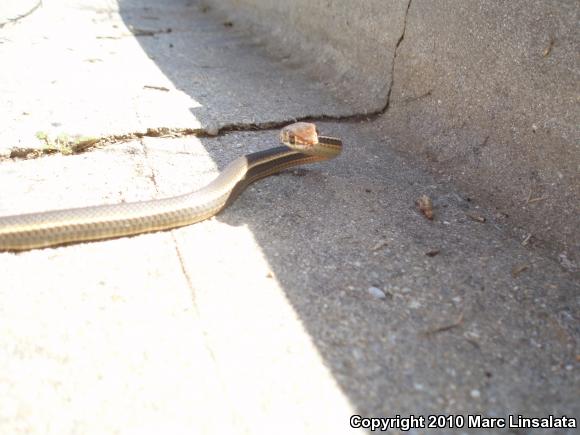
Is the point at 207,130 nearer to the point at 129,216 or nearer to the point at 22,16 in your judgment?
the point at 129,216

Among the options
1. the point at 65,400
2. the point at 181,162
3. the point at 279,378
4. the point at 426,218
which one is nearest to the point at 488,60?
the point at 426,218

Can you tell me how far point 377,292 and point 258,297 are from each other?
541 mm

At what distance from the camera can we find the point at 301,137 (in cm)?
304

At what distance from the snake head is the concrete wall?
0.81 m

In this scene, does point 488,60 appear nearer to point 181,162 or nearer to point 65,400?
point 181,162

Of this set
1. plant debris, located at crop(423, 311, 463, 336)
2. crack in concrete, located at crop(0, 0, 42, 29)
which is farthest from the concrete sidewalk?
crack in concrete, located at crop(0, 0, 42, 29)

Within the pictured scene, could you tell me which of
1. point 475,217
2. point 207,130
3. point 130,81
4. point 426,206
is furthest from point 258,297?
point 130,81

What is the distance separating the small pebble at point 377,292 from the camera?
221 cm

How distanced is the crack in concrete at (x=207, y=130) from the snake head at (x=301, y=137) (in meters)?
0.69

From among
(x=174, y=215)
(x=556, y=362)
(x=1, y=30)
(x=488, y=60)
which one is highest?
(x=488, y=60)

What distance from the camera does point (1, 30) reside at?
5.37 m

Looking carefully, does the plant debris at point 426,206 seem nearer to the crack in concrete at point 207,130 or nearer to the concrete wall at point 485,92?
the concrete wall at point 485,92

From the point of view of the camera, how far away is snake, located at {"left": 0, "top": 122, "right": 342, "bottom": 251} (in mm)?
2398

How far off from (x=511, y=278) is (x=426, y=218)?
62 cm
